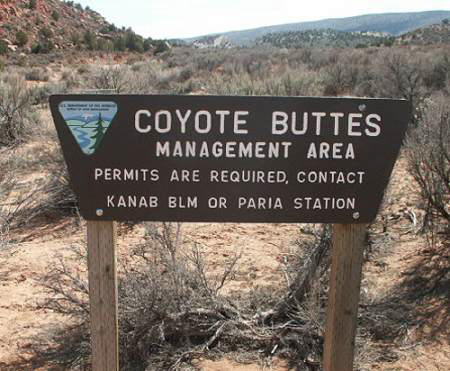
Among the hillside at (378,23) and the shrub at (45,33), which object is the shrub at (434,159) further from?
the hillside at (378,23)

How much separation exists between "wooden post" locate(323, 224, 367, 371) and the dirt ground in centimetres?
121

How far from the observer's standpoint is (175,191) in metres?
2.06

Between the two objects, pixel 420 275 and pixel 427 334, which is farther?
pixel 420 275

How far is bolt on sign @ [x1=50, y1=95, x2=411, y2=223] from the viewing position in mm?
1994

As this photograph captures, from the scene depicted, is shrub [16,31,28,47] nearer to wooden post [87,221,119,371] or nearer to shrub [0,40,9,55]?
shrub [0,40,9,55]

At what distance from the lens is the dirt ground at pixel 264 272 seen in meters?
3.53

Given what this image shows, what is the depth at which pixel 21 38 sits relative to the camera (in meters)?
36.8

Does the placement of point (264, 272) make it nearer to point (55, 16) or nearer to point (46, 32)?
point (46, 32)

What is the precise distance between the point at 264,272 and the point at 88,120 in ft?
10.4

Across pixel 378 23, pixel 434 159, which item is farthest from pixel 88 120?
pixel 378 23

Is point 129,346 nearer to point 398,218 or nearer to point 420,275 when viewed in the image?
point 420,275

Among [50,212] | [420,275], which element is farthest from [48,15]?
[420,275]

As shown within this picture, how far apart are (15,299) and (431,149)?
419cm

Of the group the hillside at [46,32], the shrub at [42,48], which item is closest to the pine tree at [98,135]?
the hillside at [46,32]
